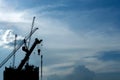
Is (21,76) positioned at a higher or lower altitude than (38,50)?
lower

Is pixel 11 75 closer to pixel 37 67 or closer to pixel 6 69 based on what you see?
pixel 6 69

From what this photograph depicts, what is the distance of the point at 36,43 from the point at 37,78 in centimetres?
2346

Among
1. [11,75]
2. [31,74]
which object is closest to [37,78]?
[31,74]

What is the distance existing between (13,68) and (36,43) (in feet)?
73.4

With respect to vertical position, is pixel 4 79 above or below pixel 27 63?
below

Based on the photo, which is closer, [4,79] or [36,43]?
[4,79]

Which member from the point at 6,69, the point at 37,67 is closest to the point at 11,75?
the point at 6,69

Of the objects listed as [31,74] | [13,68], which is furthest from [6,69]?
[31,74]

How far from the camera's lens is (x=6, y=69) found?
193375 mm

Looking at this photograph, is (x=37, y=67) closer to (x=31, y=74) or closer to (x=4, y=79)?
(x=31, y=74)

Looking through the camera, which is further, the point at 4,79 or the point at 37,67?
the point at 37,67

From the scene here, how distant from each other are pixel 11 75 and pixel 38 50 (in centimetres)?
2378

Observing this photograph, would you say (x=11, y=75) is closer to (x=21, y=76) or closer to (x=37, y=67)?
(x=21, y=76)

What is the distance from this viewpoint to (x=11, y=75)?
190m
